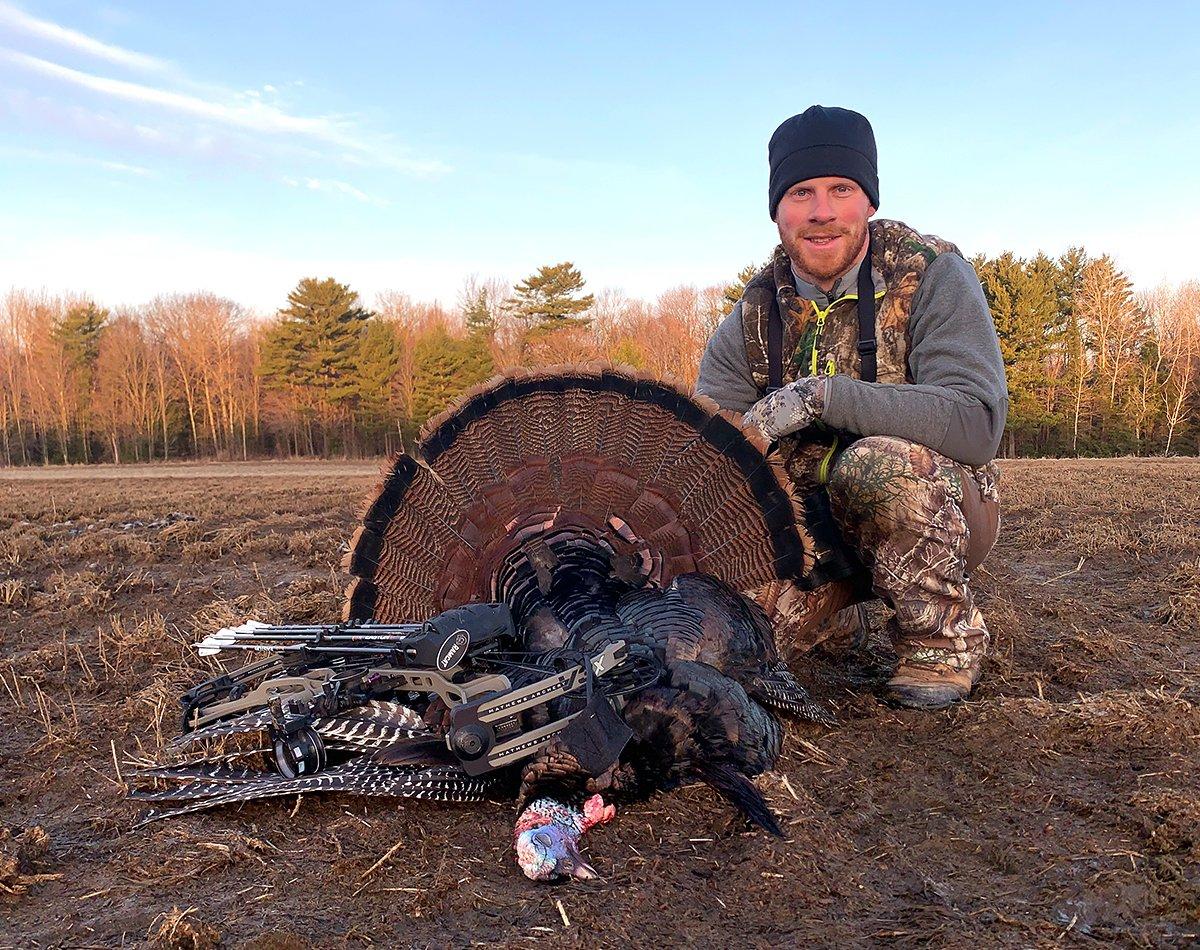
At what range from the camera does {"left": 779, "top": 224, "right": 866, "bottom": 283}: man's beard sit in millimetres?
3305

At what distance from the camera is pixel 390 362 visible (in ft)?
146

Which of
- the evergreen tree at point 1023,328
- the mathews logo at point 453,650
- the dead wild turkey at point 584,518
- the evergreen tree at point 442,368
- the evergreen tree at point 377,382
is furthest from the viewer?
the evergreen tree at point 377,382

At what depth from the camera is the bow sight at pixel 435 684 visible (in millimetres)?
1900

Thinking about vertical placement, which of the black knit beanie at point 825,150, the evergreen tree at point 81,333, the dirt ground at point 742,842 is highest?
the evergreen tree at point 81,333

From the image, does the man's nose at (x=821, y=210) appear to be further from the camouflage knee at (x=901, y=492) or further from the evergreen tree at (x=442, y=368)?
the evergreen tree at (x=442, y=368)

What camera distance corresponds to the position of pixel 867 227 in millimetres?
3402

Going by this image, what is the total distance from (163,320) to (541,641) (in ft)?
182

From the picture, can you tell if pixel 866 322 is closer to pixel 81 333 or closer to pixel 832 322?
pixel 832 322

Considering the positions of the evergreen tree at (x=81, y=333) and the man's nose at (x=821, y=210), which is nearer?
the man's nose at (x=821, y=210)

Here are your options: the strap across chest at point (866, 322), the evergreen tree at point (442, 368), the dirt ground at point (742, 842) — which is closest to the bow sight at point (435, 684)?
the dirt ground at point (742, 842)

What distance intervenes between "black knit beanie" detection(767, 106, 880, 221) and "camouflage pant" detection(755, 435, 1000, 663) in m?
1.08

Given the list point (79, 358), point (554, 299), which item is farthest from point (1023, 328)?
point (79, 358)

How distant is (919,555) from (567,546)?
4.13ft

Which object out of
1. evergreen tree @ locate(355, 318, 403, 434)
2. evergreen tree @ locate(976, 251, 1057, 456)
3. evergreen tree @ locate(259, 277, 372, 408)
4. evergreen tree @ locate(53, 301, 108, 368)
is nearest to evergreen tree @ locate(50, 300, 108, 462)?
evergreen tree @ locate(53, 301, 108, 368)
